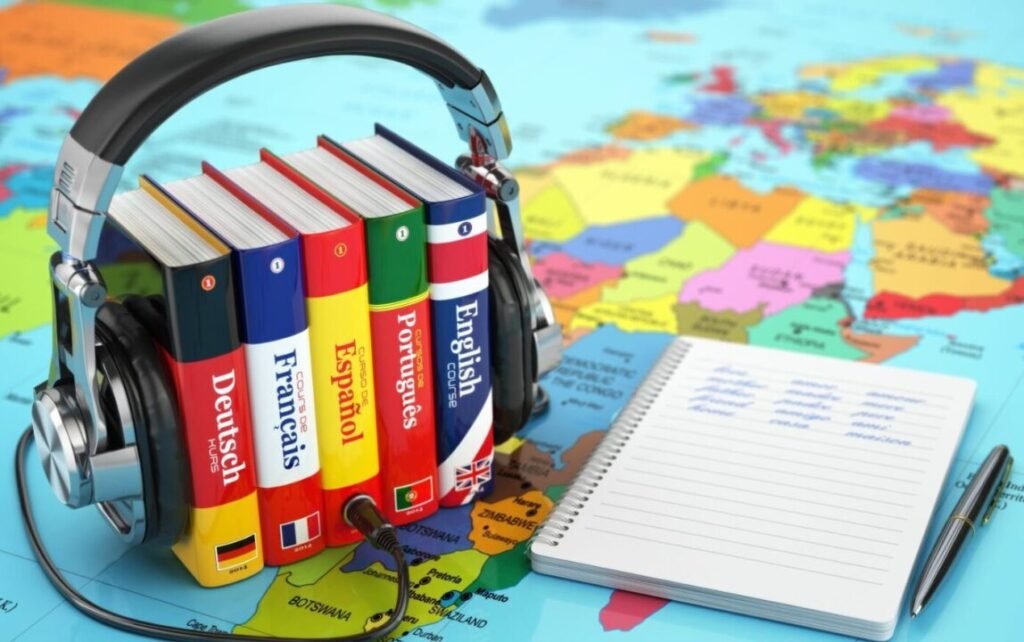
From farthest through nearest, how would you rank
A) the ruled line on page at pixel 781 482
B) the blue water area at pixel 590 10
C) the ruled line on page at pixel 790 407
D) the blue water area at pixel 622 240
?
the blue water area at pixel 590 10, the blue water area at pixel 622 240, the ruled line on page at pixel 790 407, the ruled line on page at pixel 781 482

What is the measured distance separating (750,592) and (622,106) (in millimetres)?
1193

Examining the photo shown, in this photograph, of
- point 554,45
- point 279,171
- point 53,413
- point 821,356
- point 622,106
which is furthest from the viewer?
point 554,45

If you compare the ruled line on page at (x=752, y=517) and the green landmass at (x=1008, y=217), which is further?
the green landmass at (x=1008, y=217)

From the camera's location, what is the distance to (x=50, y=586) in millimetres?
1042

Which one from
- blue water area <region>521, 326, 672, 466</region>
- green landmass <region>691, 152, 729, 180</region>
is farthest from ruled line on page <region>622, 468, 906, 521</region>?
green landmass <region>691, 152, 729, 180</region>

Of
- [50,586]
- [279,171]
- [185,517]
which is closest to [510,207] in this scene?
[279,171]

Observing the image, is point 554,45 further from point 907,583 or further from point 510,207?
point 907,583

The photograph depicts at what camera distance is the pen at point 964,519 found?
39.5 inches

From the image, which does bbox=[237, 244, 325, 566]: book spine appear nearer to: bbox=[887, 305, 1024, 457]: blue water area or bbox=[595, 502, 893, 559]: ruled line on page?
bbox=[595, 502, 893, 559]: ruled line on page

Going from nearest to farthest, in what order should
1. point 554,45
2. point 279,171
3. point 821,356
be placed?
point 279,171 → point 821,356 → point 554,45

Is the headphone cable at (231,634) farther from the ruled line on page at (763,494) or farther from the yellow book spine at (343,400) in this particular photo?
the ruled line on page at (763,494)

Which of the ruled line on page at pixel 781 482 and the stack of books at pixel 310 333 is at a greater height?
the stack of books at pixel 310 333

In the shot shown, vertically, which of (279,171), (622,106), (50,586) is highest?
(279,171)

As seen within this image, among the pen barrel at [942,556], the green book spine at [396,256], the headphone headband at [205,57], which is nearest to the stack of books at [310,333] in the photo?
the green book spine at [396,256]
